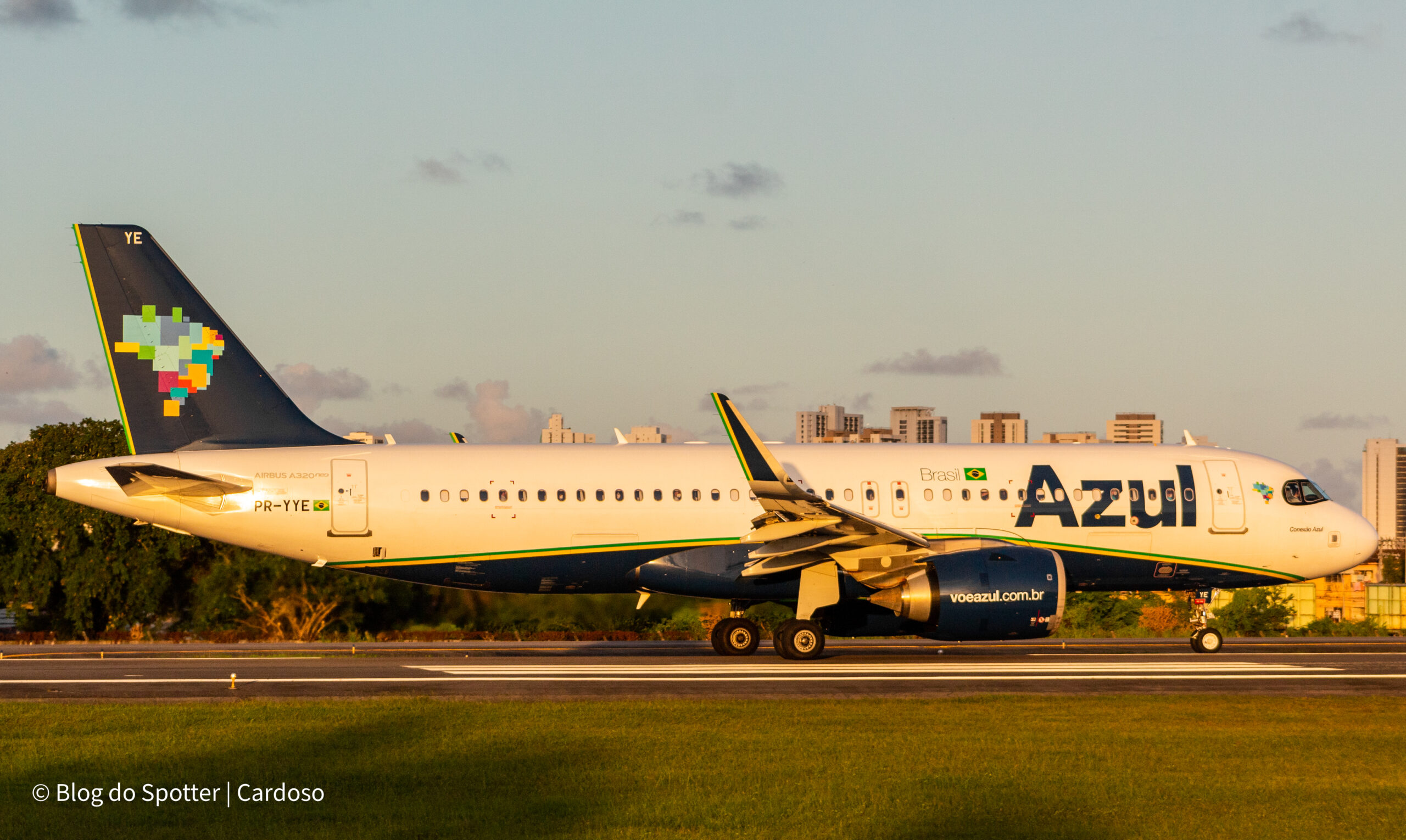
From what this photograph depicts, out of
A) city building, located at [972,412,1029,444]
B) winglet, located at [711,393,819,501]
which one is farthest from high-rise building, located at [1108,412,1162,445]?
winglet, located at [711,393,819,501]

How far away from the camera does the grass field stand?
1047 cm

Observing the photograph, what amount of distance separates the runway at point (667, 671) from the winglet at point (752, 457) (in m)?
3.04

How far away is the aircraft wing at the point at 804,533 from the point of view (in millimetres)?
23609

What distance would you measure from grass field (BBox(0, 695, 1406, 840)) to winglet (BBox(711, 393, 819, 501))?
6.03 meters

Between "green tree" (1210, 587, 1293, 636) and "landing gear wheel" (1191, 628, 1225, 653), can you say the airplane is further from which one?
"green tree" (1210, 587, 1293, 636)

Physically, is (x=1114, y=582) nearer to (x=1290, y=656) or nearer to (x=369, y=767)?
(x=1290, y=656)

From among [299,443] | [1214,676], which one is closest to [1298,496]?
[1214,676]

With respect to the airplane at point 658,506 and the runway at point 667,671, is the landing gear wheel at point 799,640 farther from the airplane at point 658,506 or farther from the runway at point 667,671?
the runway at point 667,671

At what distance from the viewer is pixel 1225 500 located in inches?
1097

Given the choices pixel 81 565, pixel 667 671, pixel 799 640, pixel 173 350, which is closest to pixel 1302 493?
pixel 799 640

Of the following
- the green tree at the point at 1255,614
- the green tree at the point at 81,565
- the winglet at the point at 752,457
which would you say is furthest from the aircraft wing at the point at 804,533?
the green tree at the point at 81,565

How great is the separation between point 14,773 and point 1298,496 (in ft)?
80.5

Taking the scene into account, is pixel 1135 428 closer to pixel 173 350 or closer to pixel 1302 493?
pixel 1302 493

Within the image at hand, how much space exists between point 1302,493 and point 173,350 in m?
22.9
